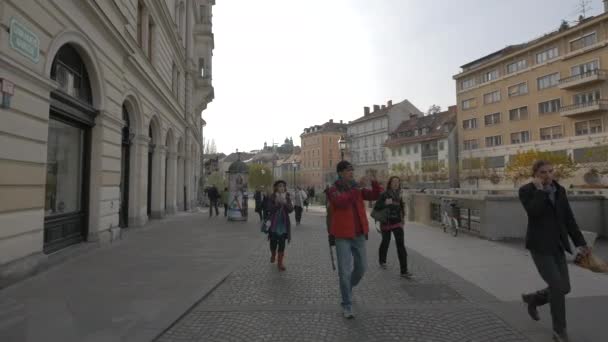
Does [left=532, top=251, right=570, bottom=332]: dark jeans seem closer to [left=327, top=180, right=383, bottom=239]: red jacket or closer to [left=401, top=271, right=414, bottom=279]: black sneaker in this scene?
[left=327, top=180, right=383, bottom=239]: red jacket

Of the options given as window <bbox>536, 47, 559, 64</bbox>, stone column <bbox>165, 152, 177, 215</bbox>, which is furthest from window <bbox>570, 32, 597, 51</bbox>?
stone column <bbox>165, 152, 177, 215</bbox>

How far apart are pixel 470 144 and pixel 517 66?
37.7 ft

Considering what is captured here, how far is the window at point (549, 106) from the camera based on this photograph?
41906mm

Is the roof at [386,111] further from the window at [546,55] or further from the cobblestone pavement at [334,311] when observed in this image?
the cobblestone pavement at [334,311]

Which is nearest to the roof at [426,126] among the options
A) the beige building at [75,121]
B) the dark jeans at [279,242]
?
the beige building at [75,121]

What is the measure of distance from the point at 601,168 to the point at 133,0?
3835 centimetres

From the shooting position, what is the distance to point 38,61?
7.11 meters

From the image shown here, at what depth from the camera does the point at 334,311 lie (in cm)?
509

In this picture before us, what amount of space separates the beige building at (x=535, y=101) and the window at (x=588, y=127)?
0.08 metres

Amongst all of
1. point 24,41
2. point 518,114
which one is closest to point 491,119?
point 518,114

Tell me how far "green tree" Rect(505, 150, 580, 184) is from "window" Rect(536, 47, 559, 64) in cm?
A: 1112

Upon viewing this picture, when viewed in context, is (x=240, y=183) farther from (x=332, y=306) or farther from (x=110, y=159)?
(x=332, y=306)

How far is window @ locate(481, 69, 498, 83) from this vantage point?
49.4 metres

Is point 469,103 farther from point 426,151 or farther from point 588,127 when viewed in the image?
point 588,127
